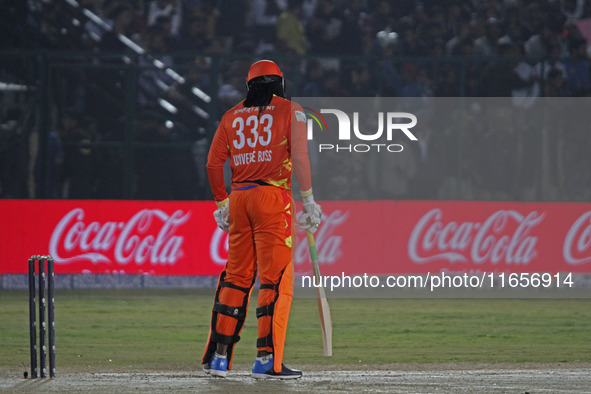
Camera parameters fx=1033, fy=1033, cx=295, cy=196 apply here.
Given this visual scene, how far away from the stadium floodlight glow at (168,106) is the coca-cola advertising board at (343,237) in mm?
2420

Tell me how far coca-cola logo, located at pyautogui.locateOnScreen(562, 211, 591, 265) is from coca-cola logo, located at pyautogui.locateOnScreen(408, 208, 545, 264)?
49cm

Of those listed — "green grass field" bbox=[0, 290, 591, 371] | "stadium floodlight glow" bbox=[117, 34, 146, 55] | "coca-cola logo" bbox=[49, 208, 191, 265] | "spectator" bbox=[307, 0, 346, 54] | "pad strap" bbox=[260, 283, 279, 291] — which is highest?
"spectator" bbox=[307, 0, 346, 54]

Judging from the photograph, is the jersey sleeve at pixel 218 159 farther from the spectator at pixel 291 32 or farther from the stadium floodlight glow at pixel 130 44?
the spectator at pixel 291 32

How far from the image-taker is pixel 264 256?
7438 millimetres

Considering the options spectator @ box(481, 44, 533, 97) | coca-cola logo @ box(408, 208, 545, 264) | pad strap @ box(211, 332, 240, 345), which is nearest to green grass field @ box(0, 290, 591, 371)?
coca-cola logo @ box(408, 208, 545, 264)

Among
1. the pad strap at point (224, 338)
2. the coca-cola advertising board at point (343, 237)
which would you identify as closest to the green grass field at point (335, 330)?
the coca-cola advertising board at point (343, 237)

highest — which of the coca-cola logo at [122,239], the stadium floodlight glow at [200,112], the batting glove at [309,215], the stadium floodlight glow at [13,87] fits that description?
the stadium floodlight glow at [13,87]

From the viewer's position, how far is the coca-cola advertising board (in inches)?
601

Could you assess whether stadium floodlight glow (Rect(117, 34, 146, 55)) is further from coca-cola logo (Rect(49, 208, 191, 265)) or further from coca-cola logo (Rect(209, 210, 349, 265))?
coca-cola logo (Rect(209, 210, 349, 265))

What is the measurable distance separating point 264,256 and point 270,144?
809mm

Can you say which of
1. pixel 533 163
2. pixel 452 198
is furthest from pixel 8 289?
pixel 533 163

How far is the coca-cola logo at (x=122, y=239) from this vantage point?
15242 mm

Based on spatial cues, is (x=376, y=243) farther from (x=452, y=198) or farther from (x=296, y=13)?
(x=296, y=13)

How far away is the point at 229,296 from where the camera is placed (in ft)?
24.7
